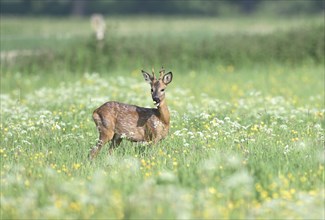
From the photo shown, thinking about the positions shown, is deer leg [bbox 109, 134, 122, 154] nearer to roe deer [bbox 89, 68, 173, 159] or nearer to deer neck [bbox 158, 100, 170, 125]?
roe deer [bbox 89, 68, 173, 159]

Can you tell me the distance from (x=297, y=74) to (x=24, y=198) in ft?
60.3

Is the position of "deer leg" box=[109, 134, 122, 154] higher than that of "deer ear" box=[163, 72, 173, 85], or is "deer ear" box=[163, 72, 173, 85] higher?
"deer ear" box=[163, 72, 173, 85]

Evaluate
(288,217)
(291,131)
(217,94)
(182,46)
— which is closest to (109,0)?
(182,46)

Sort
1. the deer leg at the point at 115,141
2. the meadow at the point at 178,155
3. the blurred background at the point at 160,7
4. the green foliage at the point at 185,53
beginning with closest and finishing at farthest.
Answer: the meadow at the point at 178,155, the deer leg at the point at 115,141, the green foliage at the point at 185,53, the blurred background at the point at 160,7

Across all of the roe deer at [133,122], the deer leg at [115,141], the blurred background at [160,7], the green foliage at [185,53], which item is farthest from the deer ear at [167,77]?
the blurred background at [160,7]

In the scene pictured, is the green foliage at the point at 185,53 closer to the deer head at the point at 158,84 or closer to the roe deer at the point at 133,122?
the roe deer at the point at 133,122

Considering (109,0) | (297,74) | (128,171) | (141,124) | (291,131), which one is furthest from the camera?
(109,0)

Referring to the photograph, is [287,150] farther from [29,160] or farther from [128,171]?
[29,160]

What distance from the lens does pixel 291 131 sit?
46.3 feet

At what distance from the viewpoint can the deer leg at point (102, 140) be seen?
1274cm

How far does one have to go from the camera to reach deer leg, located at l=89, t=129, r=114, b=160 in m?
12.7

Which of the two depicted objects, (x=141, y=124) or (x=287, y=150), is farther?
(x=141, y=124)

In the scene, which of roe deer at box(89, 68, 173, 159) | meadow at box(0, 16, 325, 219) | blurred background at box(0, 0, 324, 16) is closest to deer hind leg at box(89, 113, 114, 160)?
roe deer at box(89, 68, 173, 159)

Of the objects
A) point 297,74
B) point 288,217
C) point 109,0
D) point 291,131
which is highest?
point 109,0
